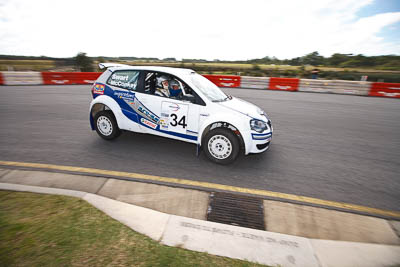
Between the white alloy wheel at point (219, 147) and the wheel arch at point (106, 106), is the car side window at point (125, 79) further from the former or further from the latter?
→ the white alloy wheel at point (219, 147)

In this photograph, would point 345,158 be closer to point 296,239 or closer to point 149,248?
point 296,239

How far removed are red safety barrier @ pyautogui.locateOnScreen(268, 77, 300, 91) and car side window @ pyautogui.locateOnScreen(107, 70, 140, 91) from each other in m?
13.4

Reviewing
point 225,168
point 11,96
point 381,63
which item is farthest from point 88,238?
point 381,63

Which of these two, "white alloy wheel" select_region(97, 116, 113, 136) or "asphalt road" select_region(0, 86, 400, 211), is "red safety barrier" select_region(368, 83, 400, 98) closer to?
"asphalt road" select_region(0, 86, 400, 211)

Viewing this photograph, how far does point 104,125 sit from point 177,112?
6.78 feet

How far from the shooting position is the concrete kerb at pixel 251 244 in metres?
2.14

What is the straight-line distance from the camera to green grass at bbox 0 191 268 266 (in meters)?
1.90

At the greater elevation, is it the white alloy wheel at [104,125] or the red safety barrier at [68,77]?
the red safety barrier at [68,77]

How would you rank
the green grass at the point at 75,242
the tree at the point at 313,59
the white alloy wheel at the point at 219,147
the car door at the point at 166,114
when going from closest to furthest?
the green grass at the point at 75,242
the white alloy wheel at the point at 219,147
the car door at the point at 166,114
the tree at the point at 313,59

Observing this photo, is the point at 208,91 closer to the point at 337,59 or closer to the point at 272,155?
the point at 272,155

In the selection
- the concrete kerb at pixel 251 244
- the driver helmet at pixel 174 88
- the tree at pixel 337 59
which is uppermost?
the tree at pixel 337 59

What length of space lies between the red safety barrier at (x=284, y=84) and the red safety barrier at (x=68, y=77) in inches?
534

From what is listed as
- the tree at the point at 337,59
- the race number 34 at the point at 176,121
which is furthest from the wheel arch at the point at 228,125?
the tree at the point at 337,59

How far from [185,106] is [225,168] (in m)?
1.45
